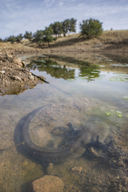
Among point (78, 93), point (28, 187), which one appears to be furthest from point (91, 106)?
point (28, 187)

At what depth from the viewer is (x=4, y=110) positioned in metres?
3.04

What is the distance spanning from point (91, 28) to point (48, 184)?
48640 mm

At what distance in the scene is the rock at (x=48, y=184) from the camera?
1426mm

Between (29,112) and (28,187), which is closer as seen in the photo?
(28,187)

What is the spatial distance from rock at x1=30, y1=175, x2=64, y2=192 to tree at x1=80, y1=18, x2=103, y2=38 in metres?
46.8

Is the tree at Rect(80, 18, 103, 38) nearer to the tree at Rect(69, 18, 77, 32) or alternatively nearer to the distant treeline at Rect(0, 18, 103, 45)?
the distant treeline at Rect(0, 18, 103, 45)

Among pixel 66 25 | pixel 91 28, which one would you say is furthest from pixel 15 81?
pixel 66 25

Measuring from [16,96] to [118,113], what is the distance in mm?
3361

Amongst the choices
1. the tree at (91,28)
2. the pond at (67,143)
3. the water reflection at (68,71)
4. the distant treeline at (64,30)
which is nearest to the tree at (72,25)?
the distant treeline at (64,30)

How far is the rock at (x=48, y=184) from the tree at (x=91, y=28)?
153ft

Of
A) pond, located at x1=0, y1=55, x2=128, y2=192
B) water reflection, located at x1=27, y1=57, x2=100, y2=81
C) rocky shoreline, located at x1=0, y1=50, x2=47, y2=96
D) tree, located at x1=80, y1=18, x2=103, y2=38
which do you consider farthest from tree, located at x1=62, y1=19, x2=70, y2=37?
pond, located at x1=0, y1=55, x2=128, y2=192

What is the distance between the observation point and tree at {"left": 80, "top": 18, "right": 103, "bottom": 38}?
133 feet

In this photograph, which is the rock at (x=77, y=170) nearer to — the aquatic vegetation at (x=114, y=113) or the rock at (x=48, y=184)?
the rock at (x=48, y=184)

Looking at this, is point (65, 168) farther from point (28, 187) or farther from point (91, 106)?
point (91, 106)
